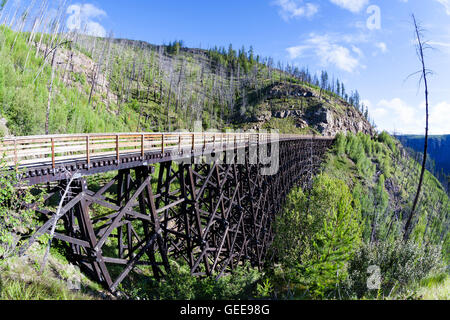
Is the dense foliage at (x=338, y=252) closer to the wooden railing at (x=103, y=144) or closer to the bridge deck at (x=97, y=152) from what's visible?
the bridge deck at (x=97, y=152)

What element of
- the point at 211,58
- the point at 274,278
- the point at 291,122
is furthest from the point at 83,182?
the point at 211,58

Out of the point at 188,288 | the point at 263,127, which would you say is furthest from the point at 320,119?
the point at 188,288

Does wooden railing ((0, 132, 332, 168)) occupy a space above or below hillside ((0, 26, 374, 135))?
below

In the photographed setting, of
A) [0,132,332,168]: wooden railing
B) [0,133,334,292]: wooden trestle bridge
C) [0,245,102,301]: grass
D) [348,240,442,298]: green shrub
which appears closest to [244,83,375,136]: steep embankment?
[0,133,334,292]: wooden trestle bridge

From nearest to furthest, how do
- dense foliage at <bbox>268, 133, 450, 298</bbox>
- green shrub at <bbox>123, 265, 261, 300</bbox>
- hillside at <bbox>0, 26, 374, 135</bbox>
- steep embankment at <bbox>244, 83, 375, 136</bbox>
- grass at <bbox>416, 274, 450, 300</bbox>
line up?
grass at <bbox>416, 274, 450, 300</bbox> → dense foliage at <bbox>268, 133, 450, 298</bbox> → green shrub at <bbox>123, 265, 261, 300</bbox> → hillside at <bbox>0, 26, 374, 135</bbox> → steep embankment at <bbox>244, 83, 375, 136</bbox>

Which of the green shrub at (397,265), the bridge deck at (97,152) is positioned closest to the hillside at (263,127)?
the green shrub at (397,265)

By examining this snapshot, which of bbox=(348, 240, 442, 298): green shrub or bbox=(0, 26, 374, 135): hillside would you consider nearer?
bbox=(348, 240, 442, 298): green shrub

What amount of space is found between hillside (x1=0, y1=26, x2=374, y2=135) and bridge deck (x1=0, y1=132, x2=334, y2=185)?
9.70m

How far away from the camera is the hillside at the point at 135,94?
2111cm

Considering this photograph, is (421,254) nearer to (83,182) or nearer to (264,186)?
(83,182)

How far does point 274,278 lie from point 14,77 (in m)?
26.9

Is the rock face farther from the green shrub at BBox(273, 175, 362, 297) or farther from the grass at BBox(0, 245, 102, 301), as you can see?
the grass at BBox(0, 245, 102, 301)

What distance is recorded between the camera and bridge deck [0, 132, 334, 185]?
5102 mm

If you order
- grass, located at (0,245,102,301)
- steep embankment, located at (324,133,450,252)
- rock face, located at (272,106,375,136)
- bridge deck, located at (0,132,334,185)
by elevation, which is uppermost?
rock face, located at (272,106,375,136)
